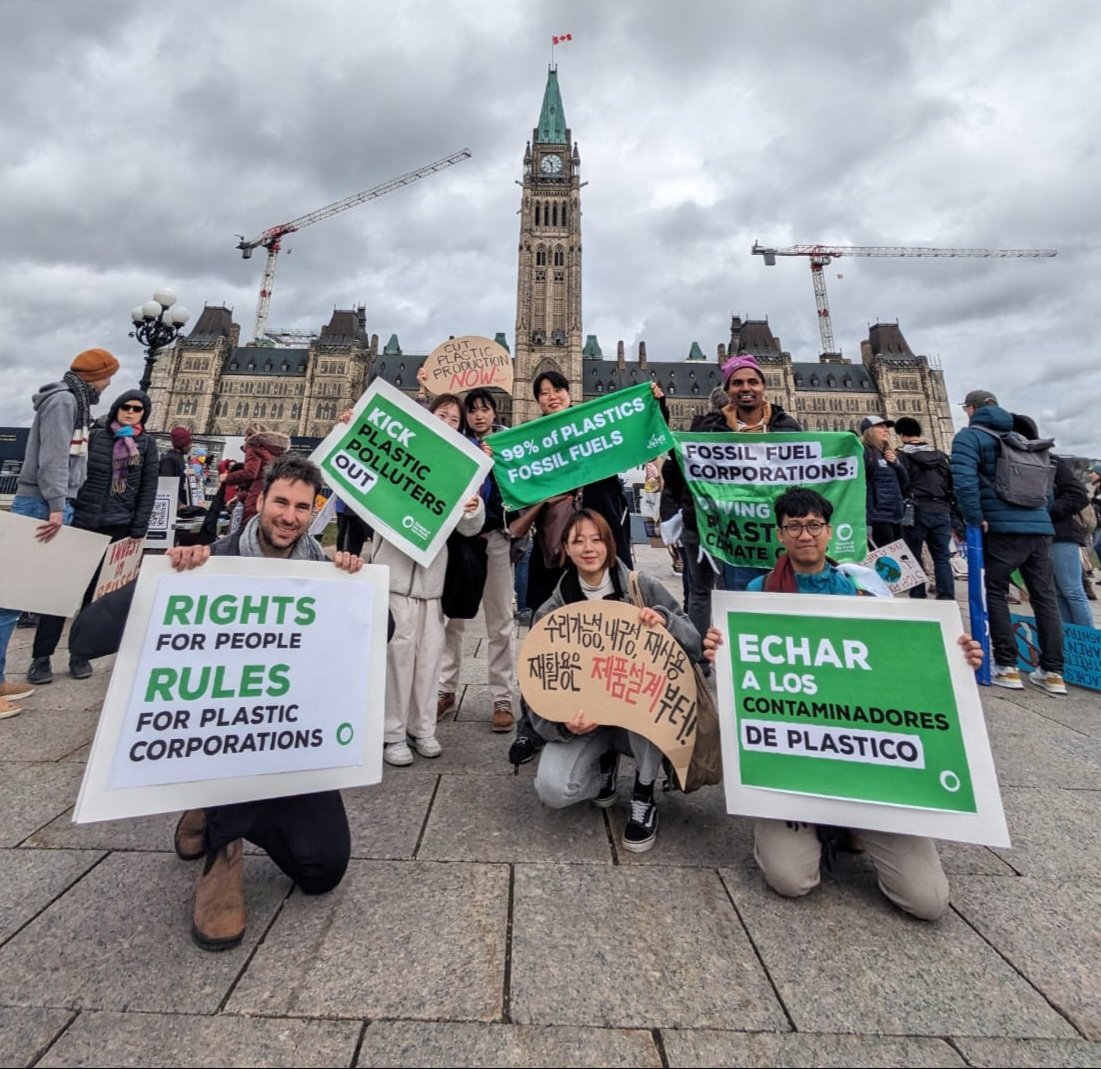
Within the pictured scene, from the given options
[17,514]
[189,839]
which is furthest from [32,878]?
[17,514]

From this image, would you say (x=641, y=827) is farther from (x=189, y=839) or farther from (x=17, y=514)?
(x=17, y=514)

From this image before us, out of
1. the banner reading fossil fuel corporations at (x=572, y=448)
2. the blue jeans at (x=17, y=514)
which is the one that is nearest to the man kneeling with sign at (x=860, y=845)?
the banner reading fossil fuel corporations at (x=572, y=448)

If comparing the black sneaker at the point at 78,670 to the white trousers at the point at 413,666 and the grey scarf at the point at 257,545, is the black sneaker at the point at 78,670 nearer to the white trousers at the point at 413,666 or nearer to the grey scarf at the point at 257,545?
the white trousers at the point at 413,666

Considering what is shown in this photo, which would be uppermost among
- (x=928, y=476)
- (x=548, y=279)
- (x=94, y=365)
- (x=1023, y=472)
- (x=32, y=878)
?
(x=548, y=279)

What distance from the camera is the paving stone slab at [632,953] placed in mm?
1430

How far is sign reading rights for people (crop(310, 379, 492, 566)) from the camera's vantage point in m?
3.14

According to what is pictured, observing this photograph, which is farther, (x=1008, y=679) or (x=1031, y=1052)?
(x=1008, y=679)

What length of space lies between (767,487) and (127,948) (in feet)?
11.9

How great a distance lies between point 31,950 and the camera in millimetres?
1618

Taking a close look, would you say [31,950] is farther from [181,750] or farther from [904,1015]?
[904,1015]

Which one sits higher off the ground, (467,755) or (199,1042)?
(467,755)

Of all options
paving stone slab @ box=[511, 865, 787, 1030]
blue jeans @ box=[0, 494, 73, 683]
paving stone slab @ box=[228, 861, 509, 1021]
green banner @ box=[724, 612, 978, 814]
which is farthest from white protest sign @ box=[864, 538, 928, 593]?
blue jeans @ box=[0, 494, 73, 683]

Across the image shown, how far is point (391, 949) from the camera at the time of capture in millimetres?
1648

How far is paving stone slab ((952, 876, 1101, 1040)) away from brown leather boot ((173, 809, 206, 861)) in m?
2.88
